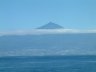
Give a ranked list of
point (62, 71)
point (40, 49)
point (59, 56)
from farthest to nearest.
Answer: point (40, 49), point (59, 56), point (62, 71)

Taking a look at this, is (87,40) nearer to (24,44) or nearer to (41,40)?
(41,40)

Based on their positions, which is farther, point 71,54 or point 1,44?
point 1,44

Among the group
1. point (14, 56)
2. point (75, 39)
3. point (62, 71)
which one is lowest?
point (62, 71)

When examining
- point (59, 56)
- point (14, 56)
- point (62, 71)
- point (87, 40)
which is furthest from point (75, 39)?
point (62, 71)

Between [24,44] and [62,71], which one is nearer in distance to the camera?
[62,71]

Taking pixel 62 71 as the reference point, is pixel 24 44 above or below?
above

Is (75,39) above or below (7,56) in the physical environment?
above

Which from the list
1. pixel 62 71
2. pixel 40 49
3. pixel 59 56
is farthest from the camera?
pixel 40 49

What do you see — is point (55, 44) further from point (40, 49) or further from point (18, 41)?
point (18, 41)

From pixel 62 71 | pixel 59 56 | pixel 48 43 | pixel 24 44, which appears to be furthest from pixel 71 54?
pixel 62 71
